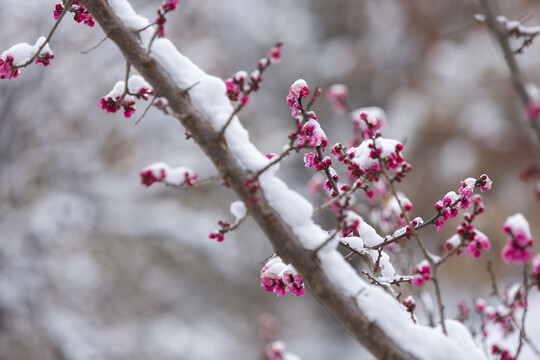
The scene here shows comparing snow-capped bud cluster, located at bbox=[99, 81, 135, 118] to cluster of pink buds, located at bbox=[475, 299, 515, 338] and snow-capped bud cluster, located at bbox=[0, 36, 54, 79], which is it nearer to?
snow-capped bud cluster, located at bbox=[0, 36, 54, 79]

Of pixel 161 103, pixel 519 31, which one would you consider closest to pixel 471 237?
pixel 519 31

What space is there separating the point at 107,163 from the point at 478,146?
21.3 ft

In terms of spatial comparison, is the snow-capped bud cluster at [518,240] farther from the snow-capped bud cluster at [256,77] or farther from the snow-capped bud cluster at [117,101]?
the snow-capped bud cluster at [117,101]

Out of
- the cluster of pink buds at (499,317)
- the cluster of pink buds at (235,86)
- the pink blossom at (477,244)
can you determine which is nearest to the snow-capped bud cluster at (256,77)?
the cluster of pink buds at (235,86)

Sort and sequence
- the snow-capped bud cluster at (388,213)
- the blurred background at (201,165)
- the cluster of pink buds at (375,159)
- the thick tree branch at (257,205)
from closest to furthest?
the thick tree branch at (257,205) → the cluster of pink buds at (375,159) → the snow-capped bud cluster at (388,213) → the blurred background at (201,165)

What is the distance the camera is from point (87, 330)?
5.86 metres

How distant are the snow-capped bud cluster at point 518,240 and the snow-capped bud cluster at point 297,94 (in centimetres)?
84

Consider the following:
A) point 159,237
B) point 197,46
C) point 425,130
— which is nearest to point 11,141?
point 159,237

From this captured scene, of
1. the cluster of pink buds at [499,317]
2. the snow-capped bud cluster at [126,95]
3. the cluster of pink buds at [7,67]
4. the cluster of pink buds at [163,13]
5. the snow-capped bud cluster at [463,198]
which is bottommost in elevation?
the cluster of pink buds at [499,317]

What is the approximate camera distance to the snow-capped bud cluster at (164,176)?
1.44 meters

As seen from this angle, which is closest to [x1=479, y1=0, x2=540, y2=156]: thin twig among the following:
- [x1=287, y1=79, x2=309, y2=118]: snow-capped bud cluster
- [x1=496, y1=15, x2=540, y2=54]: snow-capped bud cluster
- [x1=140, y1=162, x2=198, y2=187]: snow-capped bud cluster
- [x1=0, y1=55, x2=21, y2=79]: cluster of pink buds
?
[x1=496, y1=15, x2=540, y2=54]: snow-capped bud cluster

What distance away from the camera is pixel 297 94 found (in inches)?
67.7

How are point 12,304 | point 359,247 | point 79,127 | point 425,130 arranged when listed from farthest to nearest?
point 425,130 → point 79,127 → point 12,304 → point 359,247

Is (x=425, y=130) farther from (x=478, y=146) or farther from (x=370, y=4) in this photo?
(x=370, y=4)
